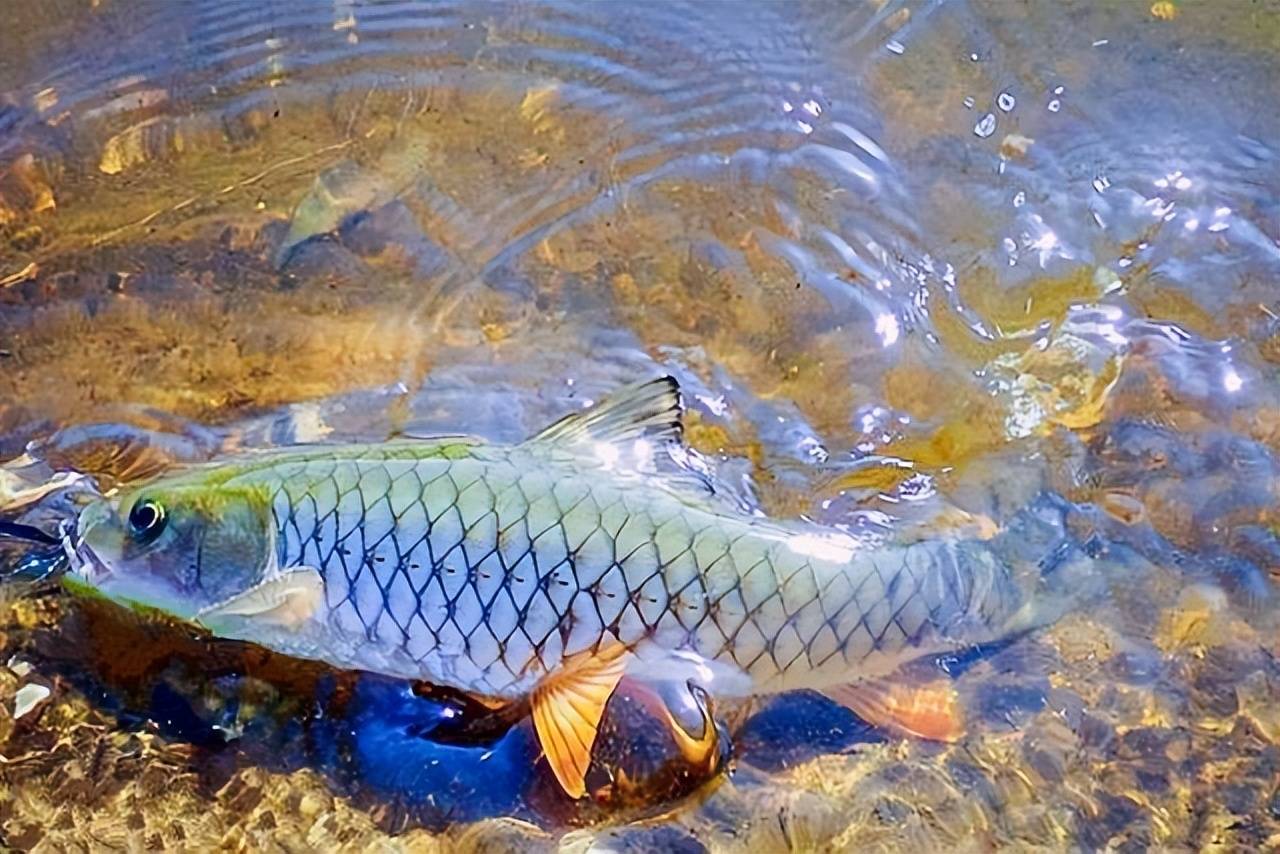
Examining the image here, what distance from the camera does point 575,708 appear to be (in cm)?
346

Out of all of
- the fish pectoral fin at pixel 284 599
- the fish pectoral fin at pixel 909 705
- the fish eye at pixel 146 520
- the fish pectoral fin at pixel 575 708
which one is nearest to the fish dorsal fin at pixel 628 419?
the fish pectoral fin at pixel 575 708

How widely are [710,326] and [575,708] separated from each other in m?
1.69

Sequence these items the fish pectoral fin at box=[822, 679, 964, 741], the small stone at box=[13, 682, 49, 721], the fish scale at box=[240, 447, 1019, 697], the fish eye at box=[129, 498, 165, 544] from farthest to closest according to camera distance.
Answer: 1. the small stone at box=[13, 682, 49, 721]
2. the fish pectoral fin at box=[822, 679, 964, 741]
3. the fish eye at box=[129, 498, 165, 544]
4. the fish scale at box=[240, 447, 1019, 697]

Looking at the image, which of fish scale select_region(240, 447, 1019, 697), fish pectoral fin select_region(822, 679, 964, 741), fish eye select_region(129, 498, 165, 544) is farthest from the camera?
fish pectoral fin select_region(822, 679, 964, 741)

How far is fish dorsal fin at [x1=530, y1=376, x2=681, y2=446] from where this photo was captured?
371 cm

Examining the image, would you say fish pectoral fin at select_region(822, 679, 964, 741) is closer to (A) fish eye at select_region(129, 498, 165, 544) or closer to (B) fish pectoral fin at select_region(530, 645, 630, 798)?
(B) fish pectoral fin at select_region(530, 645, 630, 798)

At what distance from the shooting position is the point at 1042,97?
5.32 meters

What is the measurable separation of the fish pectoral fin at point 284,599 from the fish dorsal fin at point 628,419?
0.69 m

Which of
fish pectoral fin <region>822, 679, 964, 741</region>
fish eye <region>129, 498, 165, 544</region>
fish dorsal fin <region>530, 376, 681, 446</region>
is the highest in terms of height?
fish dorsal fin <region>530, 376, 681, 446</region>

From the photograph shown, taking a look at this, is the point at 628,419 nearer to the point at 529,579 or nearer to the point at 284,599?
the point at 529,579

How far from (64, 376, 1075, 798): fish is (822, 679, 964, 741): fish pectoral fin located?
18mm

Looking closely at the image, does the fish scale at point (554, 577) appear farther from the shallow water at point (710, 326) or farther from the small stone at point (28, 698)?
the small stone at point (28, 698)

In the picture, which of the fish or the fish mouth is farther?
the fish mouth

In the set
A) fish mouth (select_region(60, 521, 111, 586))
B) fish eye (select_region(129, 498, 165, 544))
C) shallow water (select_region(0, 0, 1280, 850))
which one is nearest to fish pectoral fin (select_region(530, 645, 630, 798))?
shallow water (select_region(0, 0, 1280, 850))
